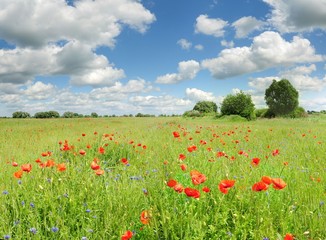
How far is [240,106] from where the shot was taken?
4272 centimetres

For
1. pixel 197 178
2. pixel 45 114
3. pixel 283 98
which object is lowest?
pixel 197 178

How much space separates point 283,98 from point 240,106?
9.83m

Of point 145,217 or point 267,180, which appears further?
point 145,217

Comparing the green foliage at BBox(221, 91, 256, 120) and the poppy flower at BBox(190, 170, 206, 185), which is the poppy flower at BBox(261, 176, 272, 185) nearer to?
the poppy flower at BBox(190, 170, 206, 185)

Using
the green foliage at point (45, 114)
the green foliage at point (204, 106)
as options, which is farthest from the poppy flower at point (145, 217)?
the green foliage at point (204, 106)

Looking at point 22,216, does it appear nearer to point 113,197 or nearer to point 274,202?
point 113,197

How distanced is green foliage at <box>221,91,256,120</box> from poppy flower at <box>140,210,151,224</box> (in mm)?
40835

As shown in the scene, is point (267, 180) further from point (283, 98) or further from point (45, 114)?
point (45, 114)

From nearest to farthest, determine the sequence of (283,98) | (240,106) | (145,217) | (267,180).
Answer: (267,180), (145,217), (240,106), (283,98)

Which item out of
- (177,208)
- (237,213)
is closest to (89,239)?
(177,208)

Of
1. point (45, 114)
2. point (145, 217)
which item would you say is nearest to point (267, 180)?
point (145, 217)

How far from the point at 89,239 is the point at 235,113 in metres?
41.7

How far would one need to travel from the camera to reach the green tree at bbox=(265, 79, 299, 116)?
4781 cm

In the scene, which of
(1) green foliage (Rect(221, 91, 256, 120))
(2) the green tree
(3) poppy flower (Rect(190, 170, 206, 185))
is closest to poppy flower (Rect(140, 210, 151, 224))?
(3) poppy flower (Rect(190, 170, 206, 185))
